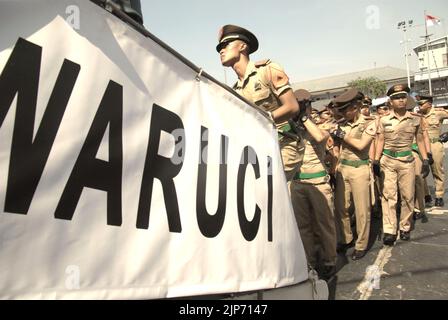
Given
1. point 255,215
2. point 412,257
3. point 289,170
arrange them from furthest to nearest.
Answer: point 412,257 → point 289,170 → point 255,215

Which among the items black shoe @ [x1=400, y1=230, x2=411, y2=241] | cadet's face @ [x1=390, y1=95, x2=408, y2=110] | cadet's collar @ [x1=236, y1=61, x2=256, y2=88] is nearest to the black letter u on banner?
cadet's collar @ [x1=236, y1=61, x2=256, y2=88]

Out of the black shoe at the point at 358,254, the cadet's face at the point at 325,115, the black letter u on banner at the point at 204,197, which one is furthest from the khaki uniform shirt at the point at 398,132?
the black letter u on banner at the point at 204,197

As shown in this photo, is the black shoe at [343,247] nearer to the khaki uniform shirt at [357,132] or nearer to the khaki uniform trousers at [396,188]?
the khaki uniform trousers at [396,188]

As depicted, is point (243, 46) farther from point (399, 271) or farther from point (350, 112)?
point (399, 271)

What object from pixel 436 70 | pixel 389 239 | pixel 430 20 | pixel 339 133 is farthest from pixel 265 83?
pixel 436 70

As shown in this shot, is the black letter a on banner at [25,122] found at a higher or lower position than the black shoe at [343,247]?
higher

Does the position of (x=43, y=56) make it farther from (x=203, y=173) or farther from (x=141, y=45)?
(x=203, y=173)

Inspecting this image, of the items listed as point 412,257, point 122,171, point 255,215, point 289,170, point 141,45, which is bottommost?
point 412,257

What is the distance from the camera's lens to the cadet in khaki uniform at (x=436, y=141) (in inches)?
262

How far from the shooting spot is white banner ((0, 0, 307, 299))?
980 millimetres

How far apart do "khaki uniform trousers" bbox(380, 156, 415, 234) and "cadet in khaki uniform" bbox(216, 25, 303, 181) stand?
7.36 feet

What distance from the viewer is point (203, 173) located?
1508 millimetres
